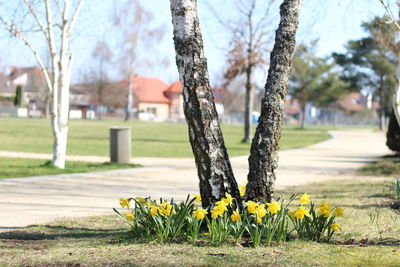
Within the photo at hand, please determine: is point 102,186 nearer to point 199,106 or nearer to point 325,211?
point 199,106

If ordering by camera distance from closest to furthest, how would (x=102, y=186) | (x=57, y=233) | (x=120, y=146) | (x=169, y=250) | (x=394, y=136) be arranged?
1. (x=169, y=250)
2. (x=57, y=233)
3. (x=102, y=186)
4. (x=120, y=146)
5. (x=394, y=136)

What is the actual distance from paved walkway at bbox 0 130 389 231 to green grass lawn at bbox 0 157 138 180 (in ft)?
2.67

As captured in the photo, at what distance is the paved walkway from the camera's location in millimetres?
8484

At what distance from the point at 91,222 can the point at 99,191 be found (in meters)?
3.61

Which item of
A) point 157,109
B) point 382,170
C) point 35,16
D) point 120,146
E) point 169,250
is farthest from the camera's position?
point 157,109

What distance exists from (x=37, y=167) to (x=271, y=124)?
33.8ft

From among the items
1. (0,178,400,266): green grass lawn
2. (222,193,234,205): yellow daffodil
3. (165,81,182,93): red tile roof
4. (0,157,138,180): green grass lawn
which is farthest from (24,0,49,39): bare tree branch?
(165,81,182,93): red tile roof

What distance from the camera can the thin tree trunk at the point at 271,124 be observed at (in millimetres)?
5898

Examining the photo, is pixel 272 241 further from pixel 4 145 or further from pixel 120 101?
pixel 120 101

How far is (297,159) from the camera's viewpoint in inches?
820

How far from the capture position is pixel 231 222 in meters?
5.68

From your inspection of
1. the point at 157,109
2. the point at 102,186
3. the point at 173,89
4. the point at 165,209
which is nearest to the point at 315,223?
the point at 165,209

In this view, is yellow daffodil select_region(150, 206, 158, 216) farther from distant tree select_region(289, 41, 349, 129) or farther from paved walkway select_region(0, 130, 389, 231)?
distant tree select_region(289, 41, 349, 129)

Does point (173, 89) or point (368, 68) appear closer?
point (368, 68)
